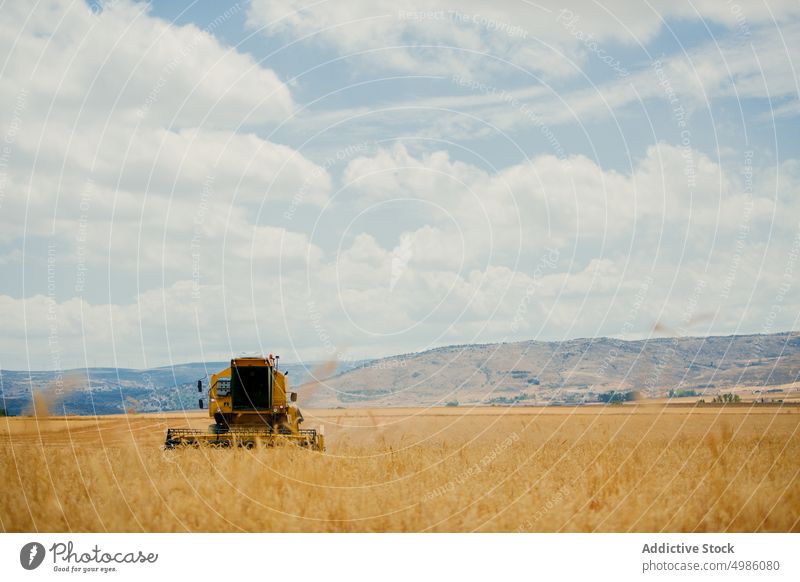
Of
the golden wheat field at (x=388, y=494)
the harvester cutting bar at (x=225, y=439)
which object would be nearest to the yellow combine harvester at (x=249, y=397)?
the harvester cutting bar at (x=225, y=439)

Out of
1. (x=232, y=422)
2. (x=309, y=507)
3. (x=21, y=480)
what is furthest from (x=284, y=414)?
(x=309, y=507)

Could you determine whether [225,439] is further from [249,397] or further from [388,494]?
[388,494]

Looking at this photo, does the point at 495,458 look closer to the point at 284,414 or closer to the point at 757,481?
the point at 757,481

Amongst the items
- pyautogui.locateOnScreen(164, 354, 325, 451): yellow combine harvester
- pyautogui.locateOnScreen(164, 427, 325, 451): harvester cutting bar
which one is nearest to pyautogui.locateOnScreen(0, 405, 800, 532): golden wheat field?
pyautogui.locateOnScreen(164, 427, 325, 451): harvester cutting bar

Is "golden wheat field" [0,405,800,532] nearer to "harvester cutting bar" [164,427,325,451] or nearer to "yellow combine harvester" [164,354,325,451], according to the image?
"harvester cutting bar" [164,427,325,451]

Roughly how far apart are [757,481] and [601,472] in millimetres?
2685

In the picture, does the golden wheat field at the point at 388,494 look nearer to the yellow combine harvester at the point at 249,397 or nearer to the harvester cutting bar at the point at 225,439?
the harvester cutting bar at the point at 225,439

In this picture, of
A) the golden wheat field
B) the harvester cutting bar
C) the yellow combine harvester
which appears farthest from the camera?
the yellow combine harvester

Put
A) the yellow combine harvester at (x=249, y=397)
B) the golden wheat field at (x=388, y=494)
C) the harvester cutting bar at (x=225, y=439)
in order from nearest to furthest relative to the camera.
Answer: the golden wheat field at (x=388, y=494), the harvester cutting bar at (x=225, y=439), the yellow combine harvester at (x=249, y=397)

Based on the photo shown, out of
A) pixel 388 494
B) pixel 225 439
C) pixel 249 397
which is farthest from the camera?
pixel 249 397

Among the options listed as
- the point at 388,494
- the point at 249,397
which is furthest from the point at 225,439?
the point at 388,494

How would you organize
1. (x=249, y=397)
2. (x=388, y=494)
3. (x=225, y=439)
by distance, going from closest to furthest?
(x=388, y=494), (x=225, y=439), (x=249, y=397)

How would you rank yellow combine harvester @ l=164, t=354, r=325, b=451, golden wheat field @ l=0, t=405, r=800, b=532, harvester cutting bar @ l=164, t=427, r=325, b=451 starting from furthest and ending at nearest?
yellow combine harvester @ l=164, t=354, r=325, b=451
harvester cutting bar @ l=164, t=427, r=325, b=451
golden wheat field @ l=0, t=405, r=800, b=532

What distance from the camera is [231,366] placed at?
2939 cm
